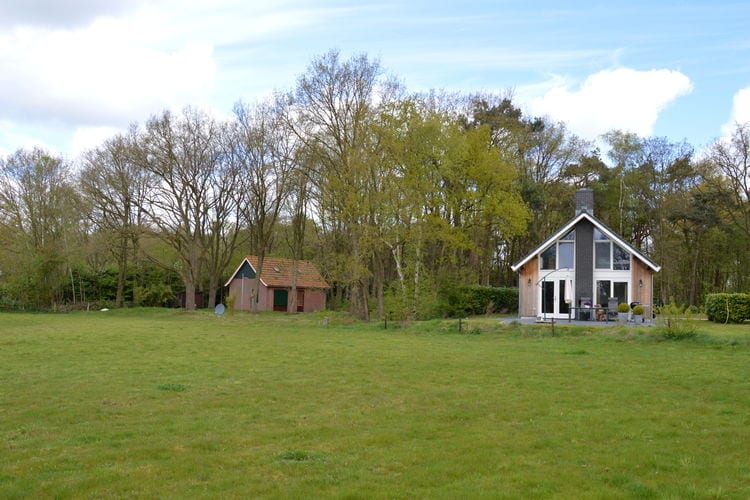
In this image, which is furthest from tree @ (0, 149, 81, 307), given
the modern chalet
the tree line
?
the modern chalet

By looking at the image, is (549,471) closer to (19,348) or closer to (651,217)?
(19,348)

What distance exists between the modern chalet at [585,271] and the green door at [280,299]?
2395cm

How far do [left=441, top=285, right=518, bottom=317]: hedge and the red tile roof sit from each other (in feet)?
57.7

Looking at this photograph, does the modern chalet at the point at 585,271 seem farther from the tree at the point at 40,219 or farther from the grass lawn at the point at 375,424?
the tree at the point at 40,219

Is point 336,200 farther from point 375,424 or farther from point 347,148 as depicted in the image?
point 375,424

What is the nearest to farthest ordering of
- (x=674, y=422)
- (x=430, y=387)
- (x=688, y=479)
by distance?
1. (x=688, y=479)
2. (x=674, y=422)
3. (x=430, y=387)

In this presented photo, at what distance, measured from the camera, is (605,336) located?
78.2 ft

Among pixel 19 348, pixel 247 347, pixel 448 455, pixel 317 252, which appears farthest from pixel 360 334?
pixel 317 252

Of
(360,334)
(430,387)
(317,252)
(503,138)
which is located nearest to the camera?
(430,387)

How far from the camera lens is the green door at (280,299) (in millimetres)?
53625

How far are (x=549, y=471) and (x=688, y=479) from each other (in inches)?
51.4

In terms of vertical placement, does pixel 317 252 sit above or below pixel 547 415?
above

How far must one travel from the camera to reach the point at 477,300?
129ft

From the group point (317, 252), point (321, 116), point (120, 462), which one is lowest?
point (120, 462)
